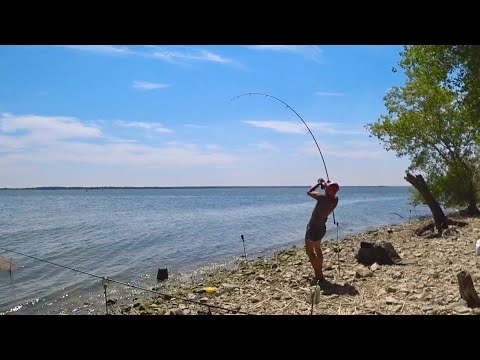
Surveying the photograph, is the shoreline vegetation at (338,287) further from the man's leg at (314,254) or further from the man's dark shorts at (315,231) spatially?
the man's dark shorts at (315,231)

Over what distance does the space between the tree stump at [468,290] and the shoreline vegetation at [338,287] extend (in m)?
0.07

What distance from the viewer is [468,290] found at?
4320mm

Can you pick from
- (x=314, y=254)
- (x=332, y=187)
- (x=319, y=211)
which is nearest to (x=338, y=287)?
(x=314, y=254)

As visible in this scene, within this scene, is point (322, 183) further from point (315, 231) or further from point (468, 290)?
point (468, 290)

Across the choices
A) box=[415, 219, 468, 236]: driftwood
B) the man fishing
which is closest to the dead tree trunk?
box=[415, 219, 468, 236]: driftwood

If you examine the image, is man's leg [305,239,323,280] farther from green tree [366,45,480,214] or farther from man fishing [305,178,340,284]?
green tree [366,45,480,214]

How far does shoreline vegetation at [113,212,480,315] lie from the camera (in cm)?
475

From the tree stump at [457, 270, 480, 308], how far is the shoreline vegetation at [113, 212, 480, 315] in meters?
0.07

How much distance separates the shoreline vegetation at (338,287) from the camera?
4.75 metres
